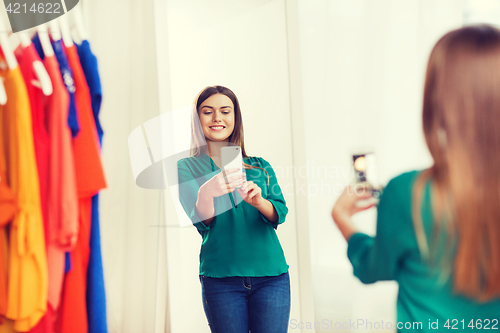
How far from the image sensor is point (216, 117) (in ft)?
3.80

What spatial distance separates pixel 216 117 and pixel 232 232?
389 millimetres

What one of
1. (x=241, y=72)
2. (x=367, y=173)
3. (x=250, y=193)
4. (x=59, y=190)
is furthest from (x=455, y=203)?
(x=241, y=72)

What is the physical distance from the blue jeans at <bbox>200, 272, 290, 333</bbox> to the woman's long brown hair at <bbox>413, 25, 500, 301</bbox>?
60 centimetres

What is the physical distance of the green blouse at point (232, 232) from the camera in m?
1.04

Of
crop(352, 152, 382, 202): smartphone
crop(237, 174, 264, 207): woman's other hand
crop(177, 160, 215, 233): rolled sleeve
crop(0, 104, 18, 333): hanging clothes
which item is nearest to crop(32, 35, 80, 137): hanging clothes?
crop(0, 104, 18, 333): hanging clothes

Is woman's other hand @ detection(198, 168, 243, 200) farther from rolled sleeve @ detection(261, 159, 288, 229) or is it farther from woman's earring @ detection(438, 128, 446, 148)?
woman's earring @ detection(438, 128, 446, 148)

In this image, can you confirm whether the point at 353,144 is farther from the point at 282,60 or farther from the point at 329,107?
the point at 282,60

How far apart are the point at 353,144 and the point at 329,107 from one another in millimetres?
179

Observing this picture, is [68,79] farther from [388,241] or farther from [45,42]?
[388,241]

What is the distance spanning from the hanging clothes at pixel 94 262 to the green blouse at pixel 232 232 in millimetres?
288

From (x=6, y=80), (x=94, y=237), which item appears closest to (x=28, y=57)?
(x=6, y=80)

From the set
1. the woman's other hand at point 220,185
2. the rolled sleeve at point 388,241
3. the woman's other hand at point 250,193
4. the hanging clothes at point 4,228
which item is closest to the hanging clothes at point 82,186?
the hanging clothes at point 4,228

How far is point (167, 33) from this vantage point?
1.36 meters

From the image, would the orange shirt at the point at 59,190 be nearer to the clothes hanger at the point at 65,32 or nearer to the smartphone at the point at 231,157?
the clothes hanger at the point at 65,32
